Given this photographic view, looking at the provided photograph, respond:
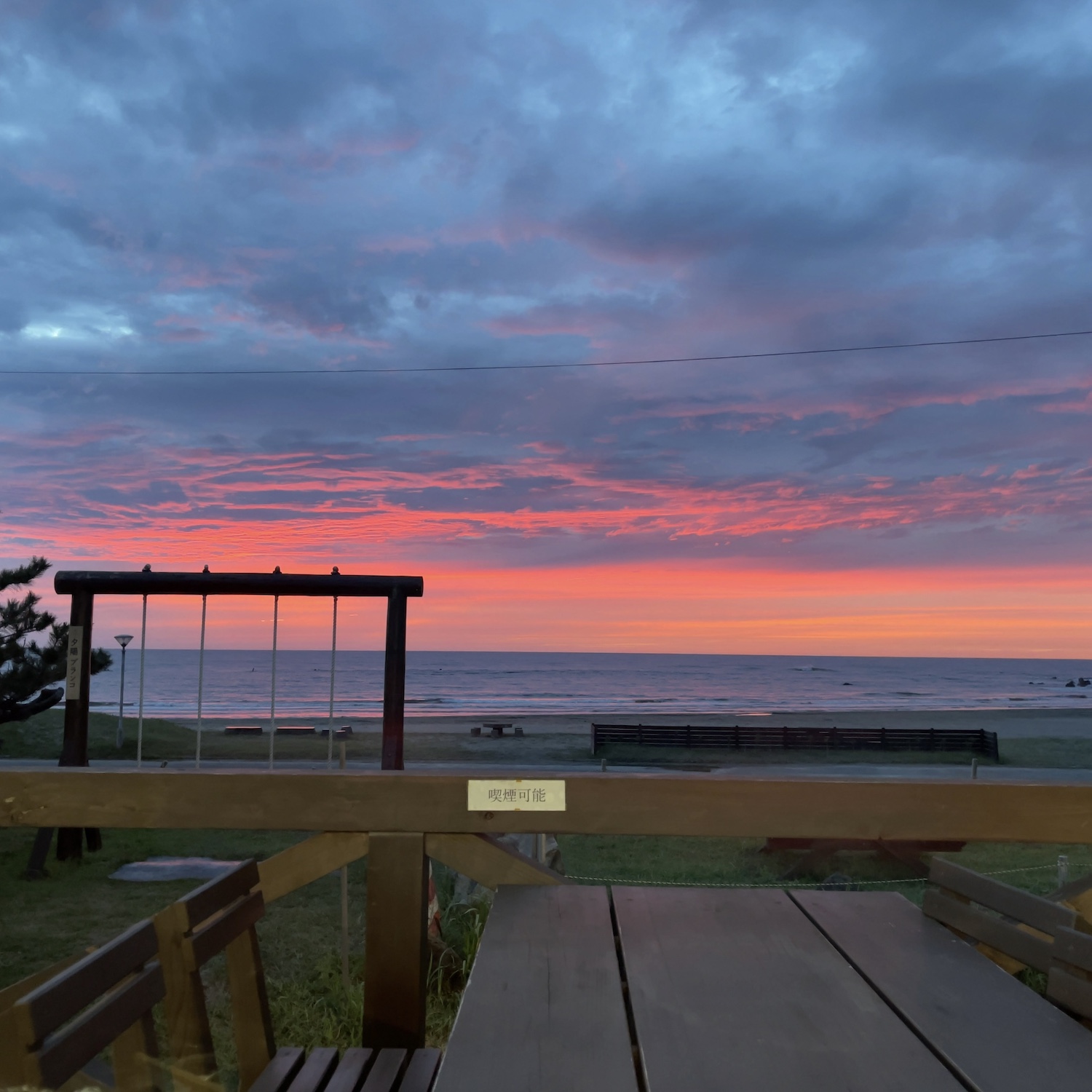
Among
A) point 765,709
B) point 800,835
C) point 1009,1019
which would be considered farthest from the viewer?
point 765,709

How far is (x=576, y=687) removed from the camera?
208 feet

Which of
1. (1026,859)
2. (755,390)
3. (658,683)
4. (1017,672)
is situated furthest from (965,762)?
(1017,672)

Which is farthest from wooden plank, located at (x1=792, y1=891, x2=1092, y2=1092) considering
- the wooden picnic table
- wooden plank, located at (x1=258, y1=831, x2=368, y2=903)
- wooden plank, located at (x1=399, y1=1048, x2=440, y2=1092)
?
wooden plank, located at (x1=258, y1=831, x2=368, y2=903)

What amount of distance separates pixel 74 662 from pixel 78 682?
0.22m

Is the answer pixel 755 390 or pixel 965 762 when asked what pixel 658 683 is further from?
pixel 755 390

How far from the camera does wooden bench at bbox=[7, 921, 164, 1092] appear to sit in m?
1.10

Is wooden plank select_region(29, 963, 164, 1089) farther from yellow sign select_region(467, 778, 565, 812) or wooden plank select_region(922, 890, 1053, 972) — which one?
wooden plank select_region(922, 890, 1053, 972)

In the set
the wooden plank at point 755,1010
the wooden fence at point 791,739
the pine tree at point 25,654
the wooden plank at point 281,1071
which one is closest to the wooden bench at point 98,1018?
the wooden plank at point 281,1071

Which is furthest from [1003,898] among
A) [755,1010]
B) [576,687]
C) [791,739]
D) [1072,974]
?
[576,687]

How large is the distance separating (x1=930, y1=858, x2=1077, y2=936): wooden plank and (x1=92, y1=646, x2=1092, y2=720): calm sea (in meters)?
25.7

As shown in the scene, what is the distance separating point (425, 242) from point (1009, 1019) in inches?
553

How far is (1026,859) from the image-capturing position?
10094mm

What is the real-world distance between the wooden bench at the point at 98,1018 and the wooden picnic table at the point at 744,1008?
0.50m

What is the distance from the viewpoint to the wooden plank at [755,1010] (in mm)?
1261
